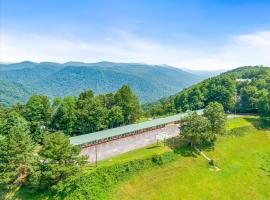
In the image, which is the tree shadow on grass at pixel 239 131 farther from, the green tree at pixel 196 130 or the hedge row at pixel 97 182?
the hedge row at pixel 97 182

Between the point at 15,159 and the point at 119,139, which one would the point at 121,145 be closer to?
the point at 119,139

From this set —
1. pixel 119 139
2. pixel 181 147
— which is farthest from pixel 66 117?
pixel 181 147

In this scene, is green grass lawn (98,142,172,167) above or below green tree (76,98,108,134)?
below

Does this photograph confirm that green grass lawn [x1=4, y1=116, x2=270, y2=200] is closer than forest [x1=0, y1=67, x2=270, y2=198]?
No

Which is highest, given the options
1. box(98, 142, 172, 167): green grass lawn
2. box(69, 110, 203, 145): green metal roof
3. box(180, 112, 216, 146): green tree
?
box(180, 112, 216, 146): green tree

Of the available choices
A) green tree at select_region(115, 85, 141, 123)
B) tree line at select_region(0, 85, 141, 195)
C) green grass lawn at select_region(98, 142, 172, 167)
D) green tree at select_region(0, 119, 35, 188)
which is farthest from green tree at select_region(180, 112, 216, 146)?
green tree at select_region(0, 119, 35, 188)

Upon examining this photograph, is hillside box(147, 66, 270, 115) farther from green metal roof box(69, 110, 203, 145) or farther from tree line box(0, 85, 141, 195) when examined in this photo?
tree line box(0, 85, 141, 195)

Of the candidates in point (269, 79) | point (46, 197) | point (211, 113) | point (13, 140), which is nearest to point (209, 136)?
point (211, 113)
